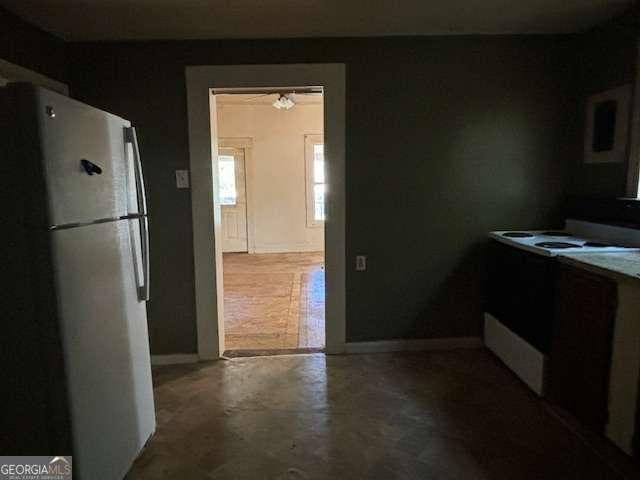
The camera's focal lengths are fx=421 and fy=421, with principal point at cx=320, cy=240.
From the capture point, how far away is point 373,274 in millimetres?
3203

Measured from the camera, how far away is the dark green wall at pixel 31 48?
7.73ft

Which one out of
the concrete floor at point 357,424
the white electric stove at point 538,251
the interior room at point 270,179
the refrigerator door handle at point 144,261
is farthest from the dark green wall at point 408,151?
the interior room at point 270,179

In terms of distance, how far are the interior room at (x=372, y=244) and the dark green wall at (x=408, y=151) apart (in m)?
0.02

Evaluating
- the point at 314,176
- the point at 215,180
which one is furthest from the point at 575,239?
the point at 314,176

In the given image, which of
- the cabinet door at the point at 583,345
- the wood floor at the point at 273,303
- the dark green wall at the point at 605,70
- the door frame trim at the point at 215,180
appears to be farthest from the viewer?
the wood floor at the point at 273,303

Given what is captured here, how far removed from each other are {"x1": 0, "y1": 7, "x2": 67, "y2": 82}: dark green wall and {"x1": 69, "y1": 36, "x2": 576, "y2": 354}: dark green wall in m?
0.12

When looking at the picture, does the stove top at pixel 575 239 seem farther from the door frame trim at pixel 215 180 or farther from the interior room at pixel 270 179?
the interior room at pixel 270 179

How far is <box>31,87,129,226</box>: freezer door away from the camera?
138 cm

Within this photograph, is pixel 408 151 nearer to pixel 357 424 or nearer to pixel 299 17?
pixel 299 17

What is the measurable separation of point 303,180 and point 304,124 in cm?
101

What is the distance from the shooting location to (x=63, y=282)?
1446 mm

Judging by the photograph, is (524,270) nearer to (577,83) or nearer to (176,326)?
(577,83)

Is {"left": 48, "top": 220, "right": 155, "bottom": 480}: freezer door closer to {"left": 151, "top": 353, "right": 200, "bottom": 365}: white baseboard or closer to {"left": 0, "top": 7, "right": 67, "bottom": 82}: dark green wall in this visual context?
{"left": 151, "top": 353, "right": 200, "bottom": 365}: white baseboard

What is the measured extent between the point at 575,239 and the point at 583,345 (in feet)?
3.02
